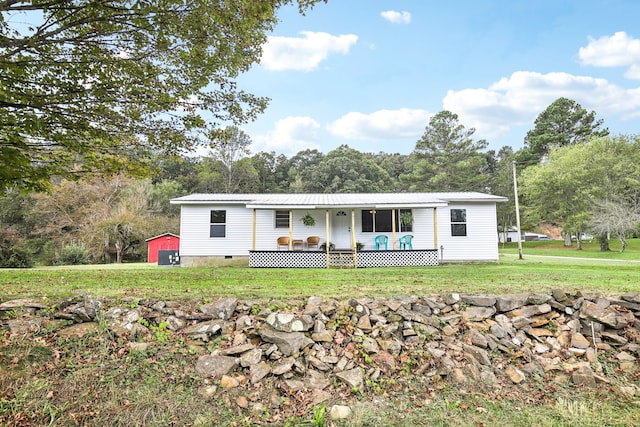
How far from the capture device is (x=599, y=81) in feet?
93.6

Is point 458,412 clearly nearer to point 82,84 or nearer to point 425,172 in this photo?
point 82,84

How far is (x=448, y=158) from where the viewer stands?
37938 mm

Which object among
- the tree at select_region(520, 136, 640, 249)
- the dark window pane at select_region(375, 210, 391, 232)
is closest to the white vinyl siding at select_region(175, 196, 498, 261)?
the dark window pane at select_region(375, 210, 391, 232)

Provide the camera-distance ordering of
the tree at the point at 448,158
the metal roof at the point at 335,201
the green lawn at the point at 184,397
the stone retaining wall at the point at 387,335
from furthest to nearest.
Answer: the tree at the point at 448,158, the metal roof at the point at 335,201, the stone retaining wall at the point at 387,335, the green lawn at the point at 184,397

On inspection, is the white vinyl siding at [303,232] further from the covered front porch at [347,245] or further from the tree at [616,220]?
the tree at [616,220]

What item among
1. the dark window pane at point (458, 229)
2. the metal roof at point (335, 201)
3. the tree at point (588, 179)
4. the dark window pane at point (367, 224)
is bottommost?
the dark window pane at point (458, 229)

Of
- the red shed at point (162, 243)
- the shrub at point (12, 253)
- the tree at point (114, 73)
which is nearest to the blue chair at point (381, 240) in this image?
the tree at point (114, 73)

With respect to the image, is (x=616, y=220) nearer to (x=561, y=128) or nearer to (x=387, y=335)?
(x=561, y=128)

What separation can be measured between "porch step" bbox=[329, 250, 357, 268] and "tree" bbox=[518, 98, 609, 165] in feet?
113

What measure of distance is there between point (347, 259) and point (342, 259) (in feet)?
0.74

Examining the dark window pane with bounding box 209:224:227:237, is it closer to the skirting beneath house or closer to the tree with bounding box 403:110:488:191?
the skirting beneath house

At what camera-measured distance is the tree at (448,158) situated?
36.5 meters

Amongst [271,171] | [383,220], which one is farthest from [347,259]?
[271,171]

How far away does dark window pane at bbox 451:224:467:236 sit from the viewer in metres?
14.2
